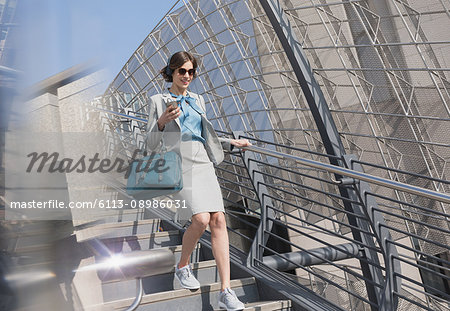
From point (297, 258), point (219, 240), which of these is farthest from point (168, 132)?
point (297, 258)

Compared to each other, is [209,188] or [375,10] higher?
[375,10]

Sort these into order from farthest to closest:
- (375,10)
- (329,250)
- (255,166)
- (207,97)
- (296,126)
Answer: (207,97)
(296,126)
(375,10)
(329,250)
(255,166)

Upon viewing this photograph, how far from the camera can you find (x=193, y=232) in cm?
291

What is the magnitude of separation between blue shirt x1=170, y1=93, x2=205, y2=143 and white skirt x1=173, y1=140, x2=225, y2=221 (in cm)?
5

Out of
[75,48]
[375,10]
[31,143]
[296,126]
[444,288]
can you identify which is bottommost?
[444,288]

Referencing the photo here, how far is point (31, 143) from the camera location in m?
0.51

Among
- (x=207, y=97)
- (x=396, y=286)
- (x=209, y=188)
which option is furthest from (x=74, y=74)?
(x=207, y=97)

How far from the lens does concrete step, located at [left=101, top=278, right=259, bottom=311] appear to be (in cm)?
275

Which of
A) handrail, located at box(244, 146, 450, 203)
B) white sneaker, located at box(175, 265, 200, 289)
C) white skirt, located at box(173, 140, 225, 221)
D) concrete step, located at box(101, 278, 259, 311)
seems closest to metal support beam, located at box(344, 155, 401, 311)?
handrail, located at box(244, 146, 450, 203)

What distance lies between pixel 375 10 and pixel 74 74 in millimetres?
16462

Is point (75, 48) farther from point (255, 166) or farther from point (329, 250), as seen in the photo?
point (329, 250)

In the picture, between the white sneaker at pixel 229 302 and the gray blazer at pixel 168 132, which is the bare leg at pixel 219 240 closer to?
the white sneaker at pixel 229 302

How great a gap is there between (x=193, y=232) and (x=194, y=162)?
480mm

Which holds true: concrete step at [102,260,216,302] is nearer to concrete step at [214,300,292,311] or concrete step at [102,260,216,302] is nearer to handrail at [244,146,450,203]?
concrete step at [214,300,292,311]
